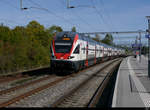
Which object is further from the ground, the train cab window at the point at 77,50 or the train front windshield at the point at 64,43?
the train front windshield at the point at 64,43

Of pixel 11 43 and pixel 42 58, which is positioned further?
pixel 42 58

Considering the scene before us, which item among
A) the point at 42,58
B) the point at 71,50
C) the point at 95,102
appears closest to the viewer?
the point at 95,102

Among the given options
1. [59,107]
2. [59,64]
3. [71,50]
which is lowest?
[59,107]

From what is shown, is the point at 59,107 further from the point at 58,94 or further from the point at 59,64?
the point at 59,64

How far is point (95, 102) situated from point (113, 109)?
1967 millimetres

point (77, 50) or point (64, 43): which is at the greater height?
point (64, 43)

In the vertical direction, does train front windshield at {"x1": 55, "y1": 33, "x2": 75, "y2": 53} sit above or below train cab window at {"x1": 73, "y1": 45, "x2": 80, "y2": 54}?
above

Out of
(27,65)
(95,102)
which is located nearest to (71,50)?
(95,102)

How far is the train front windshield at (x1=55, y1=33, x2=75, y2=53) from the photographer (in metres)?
15.7

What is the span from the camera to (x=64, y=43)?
52.1ft

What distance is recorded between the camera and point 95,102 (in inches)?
313

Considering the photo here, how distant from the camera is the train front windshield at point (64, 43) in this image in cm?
1567

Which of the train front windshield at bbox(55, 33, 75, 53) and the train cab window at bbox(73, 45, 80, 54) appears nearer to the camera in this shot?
the train front windshield at bbox(55, 33, 75, 53)

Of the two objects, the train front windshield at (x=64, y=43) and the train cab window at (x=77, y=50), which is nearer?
the train front windshield at (x=64, y=43)
